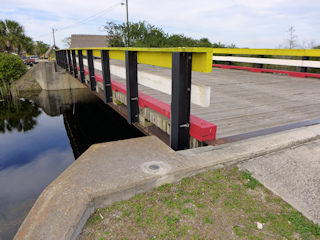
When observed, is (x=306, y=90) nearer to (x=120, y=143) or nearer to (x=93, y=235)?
(x=120, y=143)

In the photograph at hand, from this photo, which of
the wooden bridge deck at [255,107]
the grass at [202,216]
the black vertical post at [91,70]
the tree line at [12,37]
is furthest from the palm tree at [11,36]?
the grass at [202,216]

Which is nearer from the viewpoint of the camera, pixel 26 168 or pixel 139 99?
pixel 139 99

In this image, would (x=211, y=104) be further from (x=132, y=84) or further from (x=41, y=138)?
(x=41, y=138)

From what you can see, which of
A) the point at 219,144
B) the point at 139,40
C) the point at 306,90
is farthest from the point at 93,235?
the point at 139,40

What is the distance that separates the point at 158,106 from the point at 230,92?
320 centimetres

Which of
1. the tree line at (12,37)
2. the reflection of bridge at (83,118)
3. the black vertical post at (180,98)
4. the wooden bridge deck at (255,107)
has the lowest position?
the reflection of bridge at (83,118)

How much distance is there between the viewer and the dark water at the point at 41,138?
7224 mm

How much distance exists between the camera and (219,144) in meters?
3.08

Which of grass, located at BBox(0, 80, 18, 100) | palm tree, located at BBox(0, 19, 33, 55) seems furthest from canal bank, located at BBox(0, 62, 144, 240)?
palm tree, located at BBox(0, 19, 33, 55)

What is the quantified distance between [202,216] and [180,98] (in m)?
1.35

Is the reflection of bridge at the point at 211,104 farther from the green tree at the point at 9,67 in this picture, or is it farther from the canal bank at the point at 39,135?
the green tree at the point at 9,67

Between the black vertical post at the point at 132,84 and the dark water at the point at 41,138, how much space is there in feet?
14.7

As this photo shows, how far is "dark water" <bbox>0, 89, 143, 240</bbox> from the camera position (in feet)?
23.7

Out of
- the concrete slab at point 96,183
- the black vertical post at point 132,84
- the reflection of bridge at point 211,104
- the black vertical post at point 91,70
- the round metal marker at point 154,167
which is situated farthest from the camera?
the black vertical post at point 91,70
